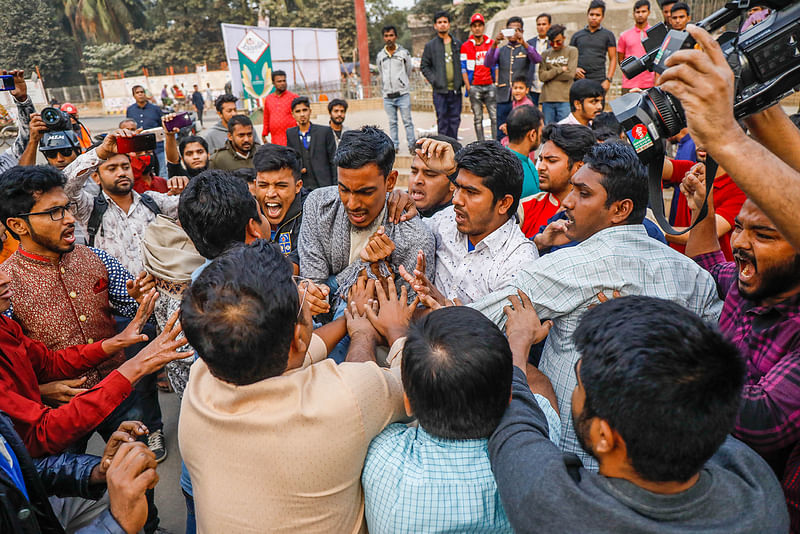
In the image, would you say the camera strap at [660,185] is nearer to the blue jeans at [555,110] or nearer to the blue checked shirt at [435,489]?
the blue checked shirt at [435,489]

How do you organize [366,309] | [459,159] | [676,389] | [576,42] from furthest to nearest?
1. [576,42]
2. [459,159]
3. [366,309]
4. [676,389]

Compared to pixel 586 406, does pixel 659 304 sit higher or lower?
higher

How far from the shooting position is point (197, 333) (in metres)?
1.31

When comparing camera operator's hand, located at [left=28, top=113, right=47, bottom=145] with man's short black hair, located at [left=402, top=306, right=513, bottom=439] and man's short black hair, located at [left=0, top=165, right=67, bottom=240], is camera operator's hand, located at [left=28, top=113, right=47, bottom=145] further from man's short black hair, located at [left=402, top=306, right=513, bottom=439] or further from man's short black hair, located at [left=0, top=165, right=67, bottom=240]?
man's short black hair, located at [left=402, top=306, right=513, bottom=439]

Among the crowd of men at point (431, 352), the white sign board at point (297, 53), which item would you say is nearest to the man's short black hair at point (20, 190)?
the crowd of men at point (431, 352)

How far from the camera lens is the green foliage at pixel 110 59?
125 ft

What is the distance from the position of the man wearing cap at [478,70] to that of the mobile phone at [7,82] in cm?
566

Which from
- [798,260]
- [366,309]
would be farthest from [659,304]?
[366,309]

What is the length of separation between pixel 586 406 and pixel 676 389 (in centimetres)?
19

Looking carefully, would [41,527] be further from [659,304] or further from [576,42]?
[576,42]

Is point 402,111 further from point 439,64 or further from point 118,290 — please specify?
point 118,290

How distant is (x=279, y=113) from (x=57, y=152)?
158 inches

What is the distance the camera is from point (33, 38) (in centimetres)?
3662

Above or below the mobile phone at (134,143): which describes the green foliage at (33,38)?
above
